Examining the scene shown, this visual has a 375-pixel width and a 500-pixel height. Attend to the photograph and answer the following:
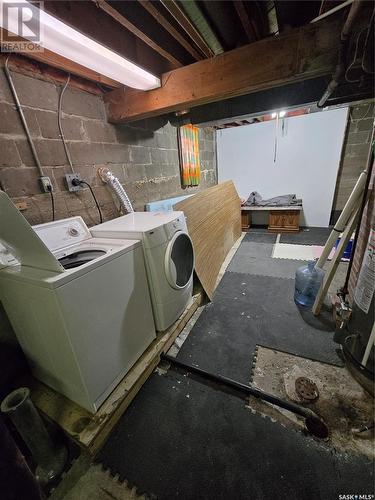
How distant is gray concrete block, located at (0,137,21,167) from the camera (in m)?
1.31

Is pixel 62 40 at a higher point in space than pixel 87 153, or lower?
higher

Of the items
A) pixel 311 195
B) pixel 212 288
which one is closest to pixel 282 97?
pixel 212 288

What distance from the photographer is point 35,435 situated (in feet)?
3.34

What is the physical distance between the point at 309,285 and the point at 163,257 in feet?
5.24

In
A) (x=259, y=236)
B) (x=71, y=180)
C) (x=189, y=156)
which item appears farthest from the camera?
(x=259, y=236)

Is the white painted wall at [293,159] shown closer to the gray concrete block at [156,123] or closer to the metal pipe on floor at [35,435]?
the gray concrete block at [156,123]

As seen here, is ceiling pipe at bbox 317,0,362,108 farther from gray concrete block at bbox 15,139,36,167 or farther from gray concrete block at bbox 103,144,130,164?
gray concrete block at bbox 15,139,36,167

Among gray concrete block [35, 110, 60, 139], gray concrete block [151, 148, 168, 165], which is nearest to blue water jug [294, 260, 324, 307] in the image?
gray concrete block [151, 148, 168, 165]

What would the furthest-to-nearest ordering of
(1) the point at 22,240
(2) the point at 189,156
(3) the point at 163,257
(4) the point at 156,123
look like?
1. (2) the point at 189,156
2. (4) the point at 156,123
3. (3) the point at 163,257
4. (1) the point at 22,240

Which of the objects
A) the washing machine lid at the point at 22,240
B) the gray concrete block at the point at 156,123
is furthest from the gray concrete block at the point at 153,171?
the washing machine lid at the point at 22,240

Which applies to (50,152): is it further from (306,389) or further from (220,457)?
(306,389)

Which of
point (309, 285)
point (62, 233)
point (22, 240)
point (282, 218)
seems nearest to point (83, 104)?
point (62, 233)

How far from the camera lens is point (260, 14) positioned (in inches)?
49.6

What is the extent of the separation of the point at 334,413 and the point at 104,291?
5.00 ft
